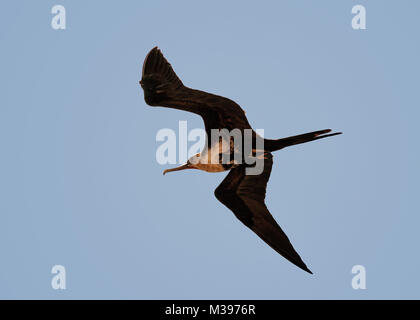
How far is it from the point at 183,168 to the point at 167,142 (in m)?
0.44

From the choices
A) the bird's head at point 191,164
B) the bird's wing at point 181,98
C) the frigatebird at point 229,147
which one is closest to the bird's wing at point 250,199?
the frigatebird at point 229,147

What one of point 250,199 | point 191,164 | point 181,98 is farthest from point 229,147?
point 181,98

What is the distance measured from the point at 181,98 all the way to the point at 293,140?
1.59 meters

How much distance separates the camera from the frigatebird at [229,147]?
930 centimetres

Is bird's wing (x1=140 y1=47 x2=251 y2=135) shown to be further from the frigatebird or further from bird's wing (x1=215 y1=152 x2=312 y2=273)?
bird's wing (x1=215 y1=152 x2=312 y2=273)

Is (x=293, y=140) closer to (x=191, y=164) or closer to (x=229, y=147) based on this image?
(x=229, y=147)

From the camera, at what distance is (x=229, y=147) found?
10109 millimetres

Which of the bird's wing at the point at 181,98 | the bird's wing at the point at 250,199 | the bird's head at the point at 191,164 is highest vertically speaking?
the bird's wing at the point at 181,98

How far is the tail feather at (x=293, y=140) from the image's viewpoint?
9305mm

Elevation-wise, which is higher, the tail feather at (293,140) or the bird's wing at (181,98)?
the bird's wing at (181,98)

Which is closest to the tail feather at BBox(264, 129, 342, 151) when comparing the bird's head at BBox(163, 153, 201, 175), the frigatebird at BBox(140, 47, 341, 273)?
the frigatebird at BBox(140, 47, 341, 273)

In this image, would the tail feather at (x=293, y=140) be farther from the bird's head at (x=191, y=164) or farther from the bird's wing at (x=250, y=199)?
the bird's head at (x=191, y=164)

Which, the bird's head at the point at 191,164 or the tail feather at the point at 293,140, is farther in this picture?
the bird's head at the point at 191,164
